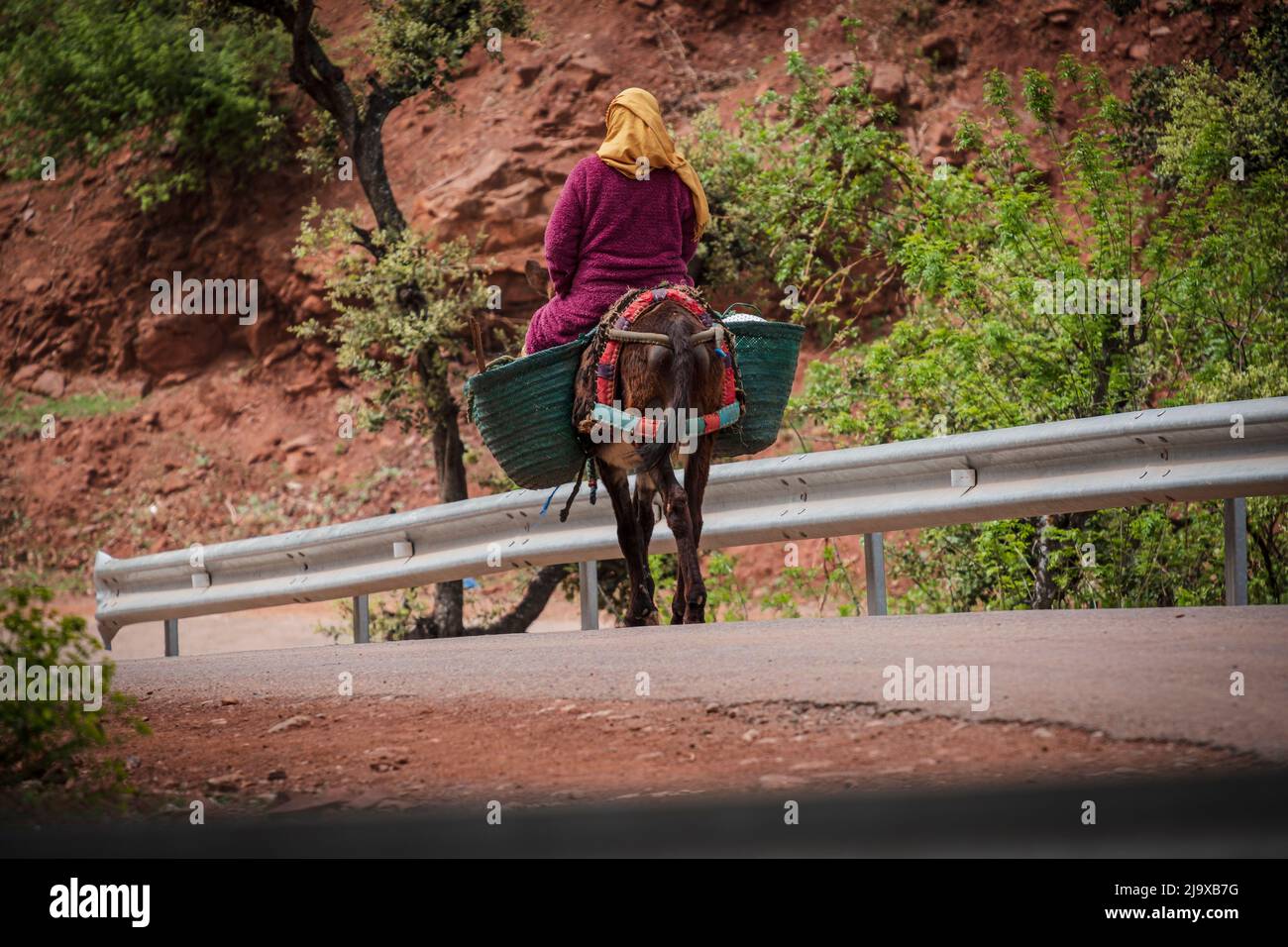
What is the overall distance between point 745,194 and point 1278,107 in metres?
5.09

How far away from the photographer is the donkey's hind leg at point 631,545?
8.61m

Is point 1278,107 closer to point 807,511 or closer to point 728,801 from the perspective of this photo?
point 807,511

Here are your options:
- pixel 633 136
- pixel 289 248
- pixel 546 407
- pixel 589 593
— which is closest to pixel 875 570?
pixel 589 593

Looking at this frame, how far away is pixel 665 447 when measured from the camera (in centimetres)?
816

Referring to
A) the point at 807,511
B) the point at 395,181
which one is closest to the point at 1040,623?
the point at 807,511

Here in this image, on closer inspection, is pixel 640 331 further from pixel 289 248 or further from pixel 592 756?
pixel 289 248

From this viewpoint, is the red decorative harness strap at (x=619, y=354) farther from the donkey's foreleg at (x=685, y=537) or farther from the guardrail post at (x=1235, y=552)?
the guardrail post at (x=1235, y=552)

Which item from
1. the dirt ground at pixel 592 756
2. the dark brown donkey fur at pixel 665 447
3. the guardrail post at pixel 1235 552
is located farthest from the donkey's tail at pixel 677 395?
the guardrail post at pixel 1235 552

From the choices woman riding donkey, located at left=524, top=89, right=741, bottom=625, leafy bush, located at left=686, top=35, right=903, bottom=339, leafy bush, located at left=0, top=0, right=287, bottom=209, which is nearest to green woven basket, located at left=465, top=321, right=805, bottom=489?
woman riding donkey, located at left=524, top=89, right=741, bottom=625

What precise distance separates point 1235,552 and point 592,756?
3916mm

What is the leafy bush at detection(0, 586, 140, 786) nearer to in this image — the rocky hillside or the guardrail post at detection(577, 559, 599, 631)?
the guardrail post at detection(577, 559, 599, 631)

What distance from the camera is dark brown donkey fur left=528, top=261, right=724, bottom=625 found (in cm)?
810

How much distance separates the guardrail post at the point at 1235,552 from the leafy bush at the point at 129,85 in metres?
20.1

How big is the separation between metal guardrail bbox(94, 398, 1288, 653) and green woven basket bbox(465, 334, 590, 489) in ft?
2.44
